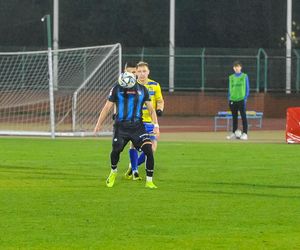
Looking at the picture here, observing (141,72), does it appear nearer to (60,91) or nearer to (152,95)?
(152,95)

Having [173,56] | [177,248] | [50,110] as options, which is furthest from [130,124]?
[173,56]

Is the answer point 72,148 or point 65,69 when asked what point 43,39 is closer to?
point 65,69

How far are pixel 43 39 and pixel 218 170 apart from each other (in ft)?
80.0

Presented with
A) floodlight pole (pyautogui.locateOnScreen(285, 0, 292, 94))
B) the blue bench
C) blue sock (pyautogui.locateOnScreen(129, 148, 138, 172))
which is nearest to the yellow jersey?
blue sock (pyautogui.locateOnScreen(129, 148, 138, 172))

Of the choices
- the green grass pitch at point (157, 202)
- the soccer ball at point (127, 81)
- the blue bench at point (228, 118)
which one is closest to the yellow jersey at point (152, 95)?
the green grass pitch at point (157, 202)

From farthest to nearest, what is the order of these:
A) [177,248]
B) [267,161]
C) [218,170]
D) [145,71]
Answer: [267,161] → [218,170] → [145,71] → [177,248]

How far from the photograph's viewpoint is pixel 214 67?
3822cm

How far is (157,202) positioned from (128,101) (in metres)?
2.34

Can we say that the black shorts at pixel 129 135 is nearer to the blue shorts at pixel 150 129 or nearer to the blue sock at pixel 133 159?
the blue sock at pixel 133 159

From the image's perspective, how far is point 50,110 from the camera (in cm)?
2667

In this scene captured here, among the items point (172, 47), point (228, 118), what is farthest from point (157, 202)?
point (172, 47)

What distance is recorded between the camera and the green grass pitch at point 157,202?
31.6ft

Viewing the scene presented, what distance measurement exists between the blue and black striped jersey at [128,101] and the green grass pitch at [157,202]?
1016 millimetres

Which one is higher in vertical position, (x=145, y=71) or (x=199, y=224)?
(x=145, y=71)
